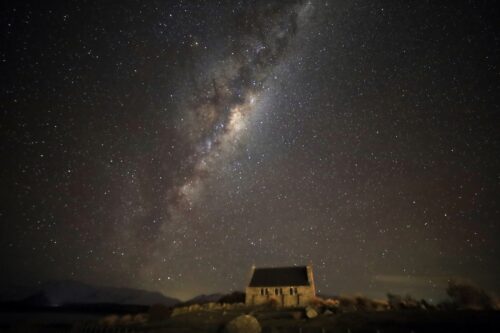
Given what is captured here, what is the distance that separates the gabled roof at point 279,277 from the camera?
52250 mm

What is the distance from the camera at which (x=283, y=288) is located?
168 feet

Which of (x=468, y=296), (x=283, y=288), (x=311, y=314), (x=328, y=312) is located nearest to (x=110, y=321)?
(x=283, y=288)

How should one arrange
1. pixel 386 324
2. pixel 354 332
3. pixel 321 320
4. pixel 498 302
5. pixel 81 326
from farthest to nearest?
pixel 498 302
pixel 81 326
pixel 321 320
pixel 386 324
pixel 354 332

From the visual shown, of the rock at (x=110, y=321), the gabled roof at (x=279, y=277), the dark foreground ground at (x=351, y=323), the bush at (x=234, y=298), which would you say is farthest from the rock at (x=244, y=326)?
the bush at (x=234, y=298)

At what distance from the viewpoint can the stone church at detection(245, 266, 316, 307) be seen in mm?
49875

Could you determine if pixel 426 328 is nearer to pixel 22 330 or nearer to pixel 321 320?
pixel 321 320

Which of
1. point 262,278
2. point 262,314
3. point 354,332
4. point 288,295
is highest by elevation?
point 262,278

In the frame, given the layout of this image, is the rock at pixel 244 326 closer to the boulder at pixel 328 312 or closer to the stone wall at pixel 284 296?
the boulder at pixel 328 312

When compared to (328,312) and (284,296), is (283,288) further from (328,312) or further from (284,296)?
(328,312)

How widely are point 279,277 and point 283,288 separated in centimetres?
345

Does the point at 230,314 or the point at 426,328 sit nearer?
the point at 426,328

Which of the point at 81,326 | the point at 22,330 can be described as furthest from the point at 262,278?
the point at 22,330

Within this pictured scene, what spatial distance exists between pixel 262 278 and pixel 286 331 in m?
25.7

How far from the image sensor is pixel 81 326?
36.3 metres
